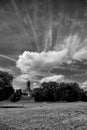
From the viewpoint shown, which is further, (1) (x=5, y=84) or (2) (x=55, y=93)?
(2) (x=55, y=93)

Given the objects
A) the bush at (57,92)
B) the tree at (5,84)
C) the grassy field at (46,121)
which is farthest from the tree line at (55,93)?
the grassy field at (46,121)

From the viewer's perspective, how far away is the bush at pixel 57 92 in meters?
95.2

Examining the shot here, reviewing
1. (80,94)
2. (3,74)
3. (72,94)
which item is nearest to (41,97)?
(72,94)

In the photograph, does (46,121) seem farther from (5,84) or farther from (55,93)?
(55,93)

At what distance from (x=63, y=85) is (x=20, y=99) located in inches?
1034

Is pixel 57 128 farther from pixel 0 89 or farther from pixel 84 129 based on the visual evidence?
pixel 0 89

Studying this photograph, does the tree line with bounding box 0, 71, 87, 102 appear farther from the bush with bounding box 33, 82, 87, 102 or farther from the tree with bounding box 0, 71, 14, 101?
the tree with bounding box 0, 71, 14, 101

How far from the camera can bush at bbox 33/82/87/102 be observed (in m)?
95.2

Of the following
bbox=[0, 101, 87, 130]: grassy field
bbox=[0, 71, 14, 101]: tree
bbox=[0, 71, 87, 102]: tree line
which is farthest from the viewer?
bbox=[0, 71, 87, 102]: tree line

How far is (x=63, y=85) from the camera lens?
10331 centimetres

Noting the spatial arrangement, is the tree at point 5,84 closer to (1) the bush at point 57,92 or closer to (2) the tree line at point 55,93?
(2) the tree line at point 55,93

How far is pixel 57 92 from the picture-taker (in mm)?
98375

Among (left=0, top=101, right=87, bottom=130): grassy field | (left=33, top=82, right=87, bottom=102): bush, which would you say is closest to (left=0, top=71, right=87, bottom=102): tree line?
(left=33, top=82, right=87, bottom=102): bush

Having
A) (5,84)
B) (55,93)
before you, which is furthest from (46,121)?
(55,93)
